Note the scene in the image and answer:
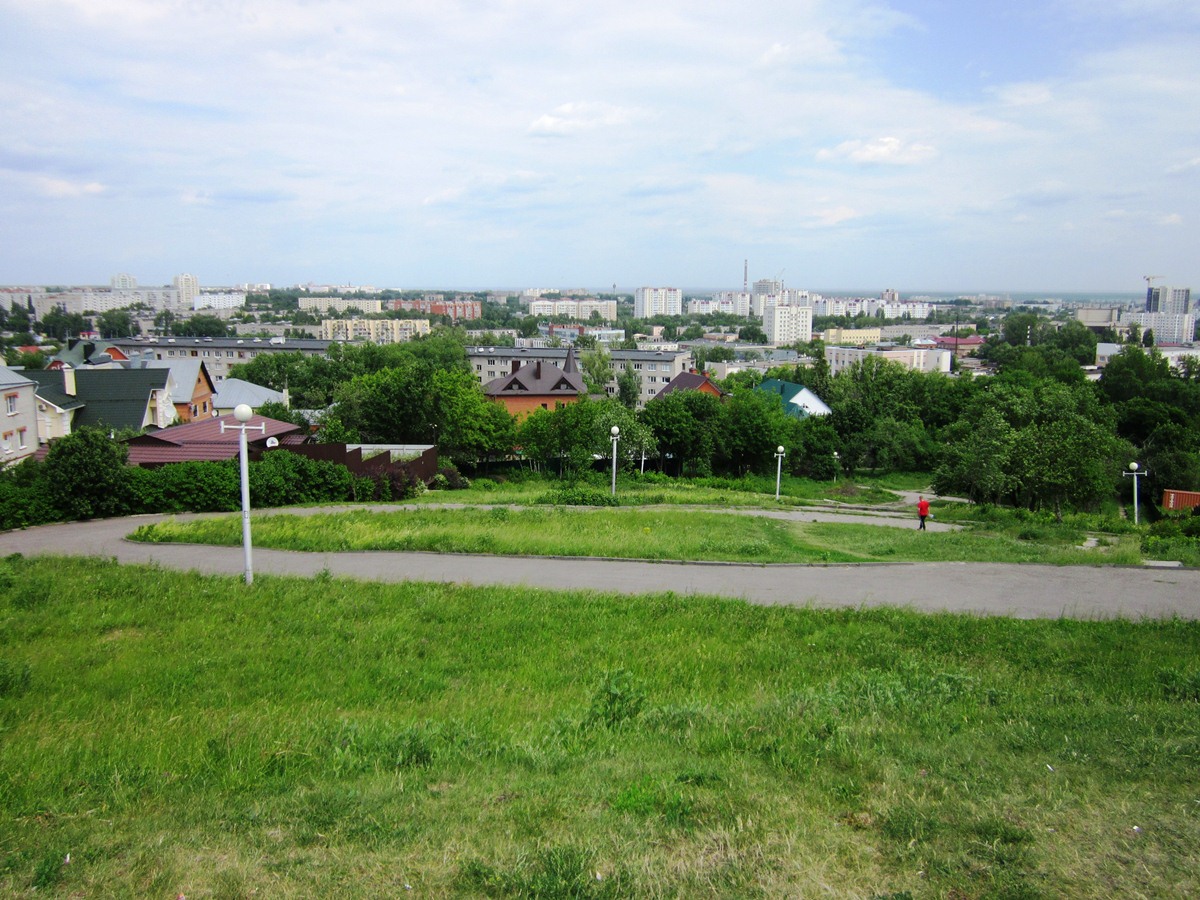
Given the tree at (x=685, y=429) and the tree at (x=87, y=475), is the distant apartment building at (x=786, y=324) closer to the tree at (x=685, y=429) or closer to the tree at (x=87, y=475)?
the tree at (x=685, y=429)

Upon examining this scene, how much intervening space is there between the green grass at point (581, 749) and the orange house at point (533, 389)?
3957 cm

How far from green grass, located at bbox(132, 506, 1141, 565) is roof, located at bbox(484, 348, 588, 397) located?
31337 mm

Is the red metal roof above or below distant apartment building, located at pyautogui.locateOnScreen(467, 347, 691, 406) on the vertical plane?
below

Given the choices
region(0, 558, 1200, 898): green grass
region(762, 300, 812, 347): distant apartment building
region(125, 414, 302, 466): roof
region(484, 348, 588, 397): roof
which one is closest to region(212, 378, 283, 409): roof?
region(484, 348, 588, 397): roof

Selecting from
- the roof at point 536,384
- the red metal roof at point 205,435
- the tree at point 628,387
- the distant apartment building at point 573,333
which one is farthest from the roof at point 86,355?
the distant apartment building at point 573,333

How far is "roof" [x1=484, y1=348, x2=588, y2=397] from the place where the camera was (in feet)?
166

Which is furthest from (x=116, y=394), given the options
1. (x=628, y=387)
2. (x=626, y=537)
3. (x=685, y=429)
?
(x=628, y=387)

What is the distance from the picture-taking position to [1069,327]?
392ft

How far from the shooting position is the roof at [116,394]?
113ft

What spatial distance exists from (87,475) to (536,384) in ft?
116

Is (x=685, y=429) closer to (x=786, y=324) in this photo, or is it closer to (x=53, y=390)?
(x=53, y=390)

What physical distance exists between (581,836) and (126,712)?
4.94 meters

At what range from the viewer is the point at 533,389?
50812mm

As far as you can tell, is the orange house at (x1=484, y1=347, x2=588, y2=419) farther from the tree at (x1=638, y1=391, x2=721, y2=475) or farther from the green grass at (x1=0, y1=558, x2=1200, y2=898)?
the green grass at (x1=0, y1=558, x2=1200, y2=898)
